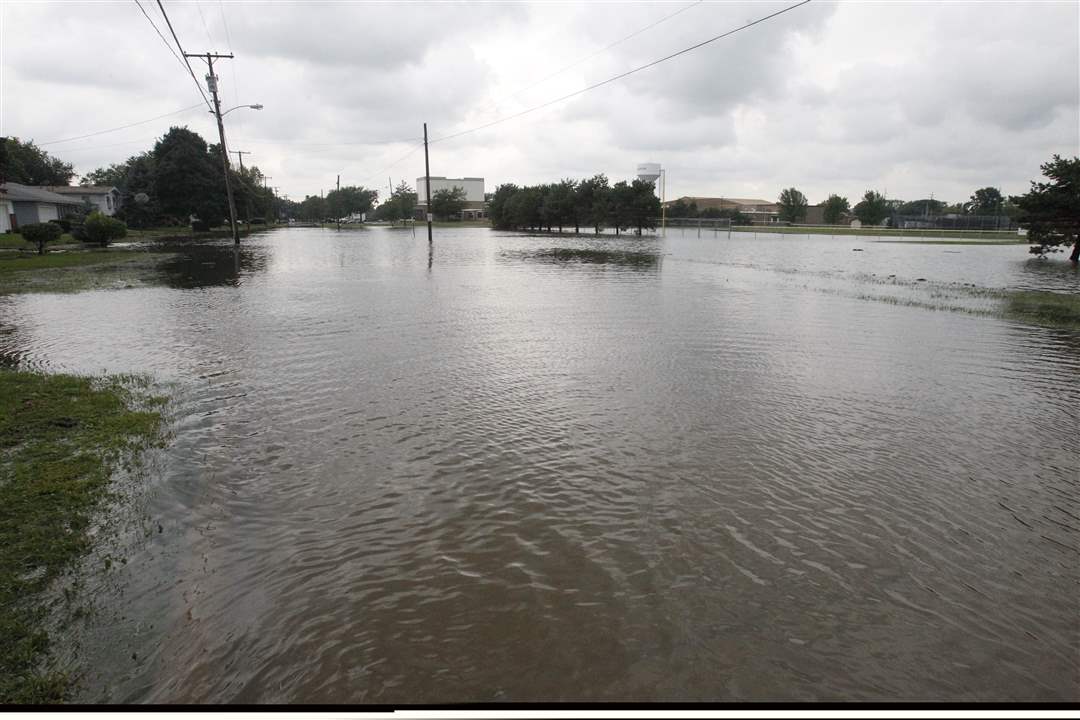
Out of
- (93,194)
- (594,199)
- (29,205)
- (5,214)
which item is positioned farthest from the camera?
(594,199)

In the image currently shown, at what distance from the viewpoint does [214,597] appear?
14.0 ft

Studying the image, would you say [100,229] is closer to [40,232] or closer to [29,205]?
[40,232]

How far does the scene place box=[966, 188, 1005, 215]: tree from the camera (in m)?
146

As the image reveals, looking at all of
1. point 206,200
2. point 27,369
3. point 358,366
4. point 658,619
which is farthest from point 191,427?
point 206,200

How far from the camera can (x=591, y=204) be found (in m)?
90.2

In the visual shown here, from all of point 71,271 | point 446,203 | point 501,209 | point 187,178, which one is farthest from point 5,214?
point 446,203

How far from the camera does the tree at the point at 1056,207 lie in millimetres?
35844

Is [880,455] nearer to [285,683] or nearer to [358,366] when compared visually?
[285,683]

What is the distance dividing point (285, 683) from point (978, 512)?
6.24 metres

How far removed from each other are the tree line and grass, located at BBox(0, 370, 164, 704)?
81265 millimetres

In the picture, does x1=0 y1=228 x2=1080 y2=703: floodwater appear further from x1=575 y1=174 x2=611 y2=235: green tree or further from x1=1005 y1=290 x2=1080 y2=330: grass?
x1=575 y1=174 x2=611 y2=235: green tree

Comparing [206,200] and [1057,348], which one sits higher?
[206,200]

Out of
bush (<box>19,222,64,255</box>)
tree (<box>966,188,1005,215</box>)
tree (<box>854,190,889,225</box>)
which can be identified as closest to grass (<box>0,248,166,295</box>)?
bush (<box>19,222,64,255</box>)

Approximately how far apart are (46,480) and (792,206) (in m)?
171
